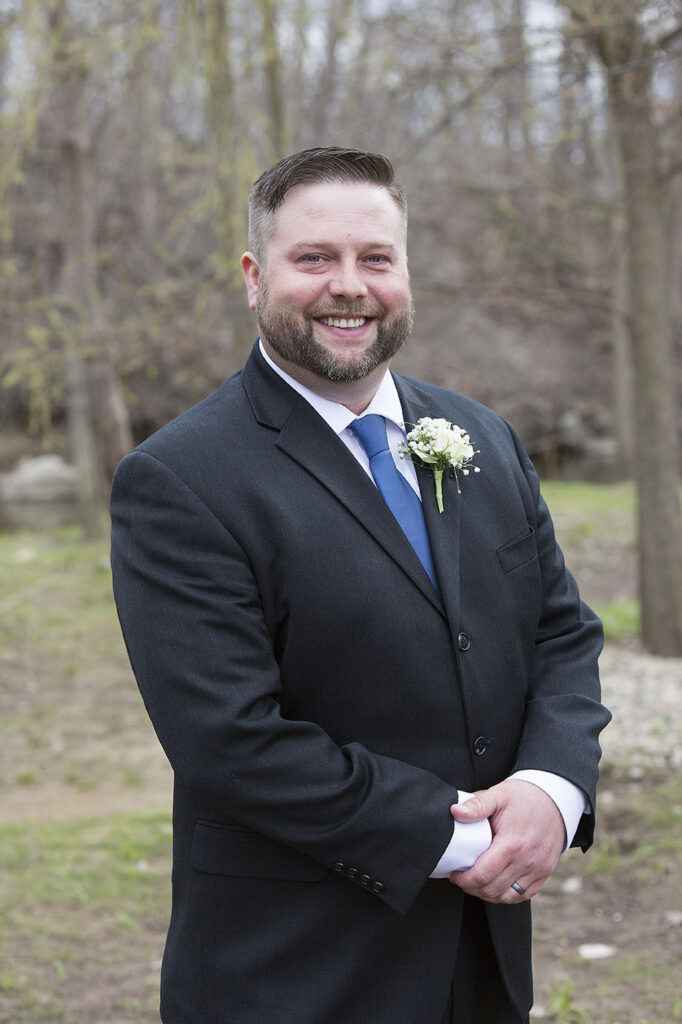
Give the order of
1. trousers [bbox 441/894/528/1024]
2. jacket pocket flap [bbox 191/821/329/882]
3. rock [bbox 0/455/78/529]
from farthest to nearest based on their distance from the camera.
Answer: rock [bbox 0/455/78/529]
trousers [bbox 441/894/528/1024]
jacket pocket flap [bbox 191/821/329/882]

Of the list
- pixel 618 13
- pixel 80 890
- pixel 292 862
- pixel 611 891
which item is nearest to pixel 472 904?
pixel 292 862

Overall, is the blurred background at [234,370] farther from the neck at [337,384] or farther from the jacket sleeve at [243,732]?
the neck at [337,384]

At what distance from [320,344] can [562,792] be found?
920 mm

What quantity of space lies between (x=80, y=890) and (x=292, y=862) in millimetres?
2709

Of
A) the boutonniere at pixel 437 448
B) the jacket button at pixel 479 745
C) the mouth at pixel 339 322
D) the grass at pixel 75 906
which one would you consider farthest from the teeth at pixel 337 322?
the grass at pixel 75 906

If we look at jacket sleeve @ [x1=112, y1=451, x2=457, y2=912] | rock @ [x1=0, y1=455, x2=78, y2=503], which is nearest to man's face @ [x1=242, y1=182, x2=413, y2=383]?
jacket sleeve @ [x1=112, y1=451, x2=457, y2=912]

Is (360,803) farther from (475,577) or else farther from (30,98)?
(30,98)

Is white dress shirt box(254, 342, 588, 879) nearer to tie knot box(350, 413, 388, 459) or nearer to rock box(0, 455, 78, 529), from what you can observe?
tie knot box(350, 413, 388, 459)

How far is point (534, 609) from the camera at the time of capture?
213cm

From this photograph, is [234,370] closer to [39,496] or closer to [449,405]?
[449,405]

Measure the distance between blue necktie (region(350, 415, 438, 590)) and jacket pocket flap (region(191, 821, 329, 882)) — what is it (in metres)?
0.55

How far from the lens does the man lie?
1.77 meters

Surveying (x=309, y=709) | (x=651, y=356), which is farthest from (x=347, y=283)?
(x=651, y=356)

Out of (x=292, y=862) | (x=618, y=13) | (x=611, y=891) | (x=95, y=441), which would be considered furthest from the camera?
(x=95, y=441)
